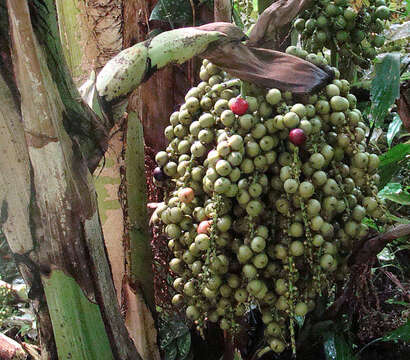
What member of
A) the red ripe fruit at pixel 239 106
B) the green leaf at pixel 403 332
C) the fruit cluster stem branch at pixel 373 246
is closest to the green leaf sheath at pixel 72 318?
the red ripe fruit at pixel 239 106

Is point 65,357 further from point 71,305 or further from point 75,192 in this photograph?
point 75,192

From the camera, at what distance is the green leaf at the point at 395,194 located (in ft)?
4.19

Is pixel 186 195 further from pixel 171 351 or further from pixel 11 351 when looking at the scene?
pixel 11 351

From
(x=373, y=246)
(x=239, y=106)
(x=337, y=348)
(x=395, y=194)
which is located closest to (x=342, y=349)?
(x=337, y=348)

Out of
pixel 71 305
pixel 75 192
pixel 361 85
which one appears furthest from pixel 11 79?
pixel 361 85

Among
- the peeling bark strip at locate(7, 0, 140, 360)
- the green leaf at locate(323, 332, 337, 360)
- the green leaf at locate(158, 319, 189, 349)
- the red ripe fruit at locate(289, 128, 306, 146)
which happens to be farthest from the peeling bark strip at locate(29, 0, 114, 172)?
the green leaf at locate(323, 332, 337, 360)

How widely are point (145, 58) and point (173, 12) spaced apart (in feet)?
2.07

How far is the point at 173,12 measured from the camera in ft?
4.81

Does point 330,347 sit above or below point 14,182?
below

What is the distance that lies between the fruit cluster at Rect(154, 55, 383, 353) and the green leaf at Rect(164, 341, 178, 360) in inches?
12.0

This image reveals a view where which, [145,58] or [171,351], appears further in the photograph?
[171,351]

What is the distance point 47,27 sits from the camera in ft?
2.59

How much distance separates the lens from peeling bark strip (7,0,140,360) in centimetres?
75

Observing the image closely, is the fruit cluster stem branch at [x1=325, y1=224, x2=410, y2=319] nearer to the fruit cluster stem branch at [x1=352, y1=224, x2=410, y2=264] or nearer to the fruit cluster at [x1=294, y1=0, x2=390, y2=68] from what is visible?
the fruit cluster stem branch at [x1=352, y1=224, x2=410, y2=264]
